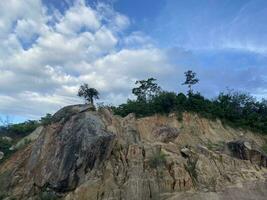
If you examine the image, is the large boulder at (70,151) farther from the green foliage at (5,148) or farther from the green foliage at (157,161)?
the green foliage at (5,148)

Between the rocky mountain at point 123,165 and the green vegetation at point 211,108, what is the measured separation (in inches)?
212

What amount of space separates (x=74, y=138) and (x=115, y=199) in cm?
662

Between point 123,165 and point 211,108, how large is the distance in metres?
16.2

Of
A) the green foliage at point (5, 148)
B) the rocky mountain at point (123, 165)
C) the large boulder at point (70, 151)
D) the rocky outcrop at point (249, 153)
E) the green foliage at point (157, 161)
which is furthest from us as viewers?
the green foliage at point (5, 148)

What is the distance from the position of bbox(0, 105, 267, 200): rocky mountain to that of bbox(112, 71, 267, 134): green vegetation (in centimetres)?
539

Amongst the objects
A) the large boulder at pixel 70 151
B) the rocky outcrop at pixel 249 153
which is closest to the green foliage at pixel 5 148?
the large boulder at pixel 70 151

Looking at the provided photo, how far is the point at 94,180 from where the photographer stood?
34.5 metres

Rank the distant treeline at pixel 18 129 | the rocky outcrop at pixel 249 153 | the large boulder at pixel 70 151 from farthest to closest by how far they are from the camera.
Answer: the distant treeline at pixel 18 129 → the rocky outcrop at pixel 249 153 → the large boulder at pixel 70 151

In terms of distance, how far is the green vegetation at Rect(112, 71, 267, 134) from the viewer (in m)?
47.3

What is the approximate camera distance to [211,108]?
159ft

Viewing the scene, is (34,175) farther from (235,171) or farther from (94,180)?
(235,171)

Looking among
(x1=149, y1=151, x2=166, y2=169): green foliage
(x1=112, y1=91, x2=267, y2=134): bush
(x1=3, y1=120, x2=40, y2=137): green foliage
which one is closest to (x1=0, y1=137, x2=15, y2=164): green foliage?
(x1=3, y1=120, x2=40, y2=137): green foliage

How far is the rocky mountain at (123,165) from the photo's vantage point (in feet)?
111

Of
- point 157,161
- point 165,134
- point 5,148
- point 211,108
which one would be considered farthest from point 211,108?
point 5,148
